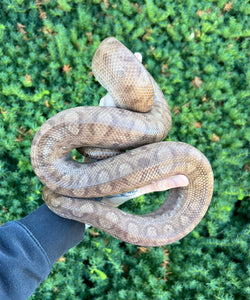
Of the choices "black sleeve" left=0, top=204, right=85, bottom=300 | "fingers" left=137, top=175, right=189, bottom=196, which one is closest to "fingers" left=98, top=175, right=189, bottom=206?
"fingers" left=137, top=175, right=189, bottom=196

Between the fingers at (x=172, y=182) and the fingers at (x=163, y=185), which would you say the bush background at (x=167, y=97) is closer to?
the fingers at (x=163, y=185)

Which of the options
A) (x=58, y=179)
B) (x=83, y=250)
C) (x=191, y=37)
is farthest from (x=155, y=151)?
(x=191, y=37)

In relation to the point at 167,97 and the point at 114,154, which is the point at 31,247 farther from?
the point at 167,97

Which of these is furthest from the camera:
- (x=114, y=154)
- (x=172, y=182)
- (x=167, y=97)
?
(x=167, y=97)

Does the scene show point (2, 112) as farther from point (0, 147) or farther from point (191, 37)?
point (191, 37)

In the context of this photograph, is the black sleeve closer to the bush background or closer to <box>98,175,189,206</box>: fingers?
<box>98,175,189,206</box>: fingers

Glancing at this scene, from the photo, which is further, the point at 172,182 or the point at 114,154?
the point at 172,182

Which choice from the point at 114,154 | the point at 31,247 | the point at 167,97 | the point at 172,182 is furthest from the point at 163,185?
the point at 167,97
